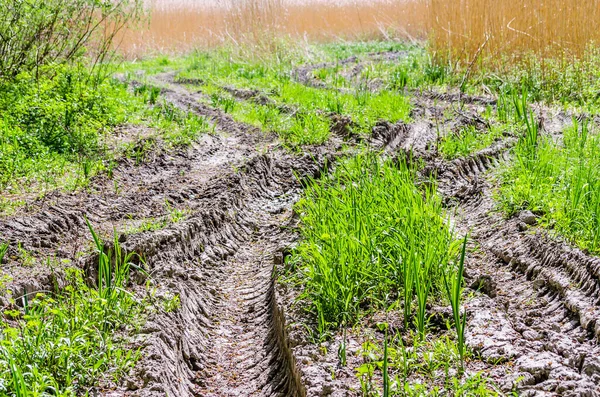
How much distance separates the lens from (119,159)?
265 inches

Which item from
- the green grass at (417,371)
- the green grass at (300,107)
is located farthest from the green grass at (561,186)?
the green grass at (300,107)

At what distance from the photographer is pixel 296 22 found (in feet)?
69.9

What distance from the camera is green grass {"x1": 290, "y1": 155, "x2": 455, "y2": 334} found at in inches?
137

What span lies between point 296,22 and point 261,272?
690 inches

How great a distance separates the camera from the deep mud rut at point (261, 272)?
10.1 ft

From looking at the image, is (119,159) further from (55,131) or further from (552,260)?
(552,260)

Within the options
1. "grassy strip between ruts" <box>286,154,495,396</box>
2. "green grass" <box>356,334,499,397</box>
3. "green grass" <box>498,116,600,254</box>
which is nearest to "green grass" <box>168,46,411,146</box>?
"green grass" <box>498,116,600,254</box>

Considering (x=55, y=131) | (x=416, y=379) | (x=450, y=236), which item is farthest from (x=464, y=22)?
(x=416, y=379)

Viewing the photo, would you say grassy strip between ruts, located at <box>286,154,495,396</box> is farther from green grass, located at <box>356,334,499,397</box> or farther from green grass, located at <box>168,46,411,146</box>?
green grass, located at <box>168,46,411,146</box>

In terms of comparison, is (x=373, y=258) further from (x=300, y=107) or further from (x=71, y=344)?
(x=300, y=107)

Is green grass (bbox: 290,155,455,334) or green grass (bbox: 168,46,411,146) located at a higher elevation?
green grass (bbox: 290,155,455,334)

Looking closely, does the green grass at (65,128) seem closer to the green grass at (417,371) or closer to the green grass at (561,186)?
the green grass at (417,371)

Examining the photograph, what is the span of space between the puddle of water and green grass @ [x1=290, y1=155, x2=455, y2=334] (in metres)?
13.5

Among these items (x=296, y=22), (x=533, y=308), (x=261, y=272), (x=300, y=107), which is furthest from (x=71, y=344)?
(x=296, y=22)
